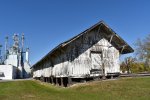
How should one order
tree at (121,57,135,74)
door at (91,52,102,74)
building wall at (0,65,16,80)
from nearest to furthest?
door at (91,52,102,74)
tree at (121,57,135,74)
building wall at (0,65,16,80)

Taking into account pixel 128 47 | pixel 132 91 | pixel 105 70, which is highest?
pixel 128 47

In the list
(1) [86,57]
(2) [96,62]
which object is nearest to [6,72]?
(2) [96,62]

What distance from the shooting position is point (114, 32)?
28.8 m

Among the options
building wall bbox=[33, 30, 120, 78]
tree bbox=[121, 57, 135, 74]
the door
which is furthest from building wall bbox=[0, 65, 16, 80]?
the door

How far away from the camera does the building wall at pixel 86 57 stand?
2730 centimetres

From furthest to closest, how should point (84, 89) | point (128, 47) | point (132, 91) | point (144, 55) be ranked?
point (144, 55)
point (128, 47)
point (84, 89)
point (132, 91)

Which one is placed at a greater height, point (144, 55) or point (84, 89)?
point (144, 55)

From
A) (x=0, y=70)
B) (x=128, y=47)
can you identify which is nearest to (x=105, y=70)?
(x=128, y=47)

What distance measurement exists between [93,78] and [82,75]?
151 centimetres

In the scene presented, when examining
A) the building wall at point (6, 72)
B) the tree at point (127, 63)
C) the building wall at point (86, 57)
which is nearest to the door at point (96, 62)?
the building wall at point (86, 57)

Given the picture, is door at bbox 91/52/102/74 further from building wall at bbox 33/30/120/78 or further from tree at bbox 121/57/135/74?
tree at bbox 121/57/135/74

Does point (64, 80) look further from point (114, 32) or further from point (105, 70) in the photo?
point (114, 32)

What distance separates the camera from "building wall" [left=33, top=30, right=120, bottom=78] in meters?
27.3

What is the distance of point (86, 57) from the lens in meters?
28.1
